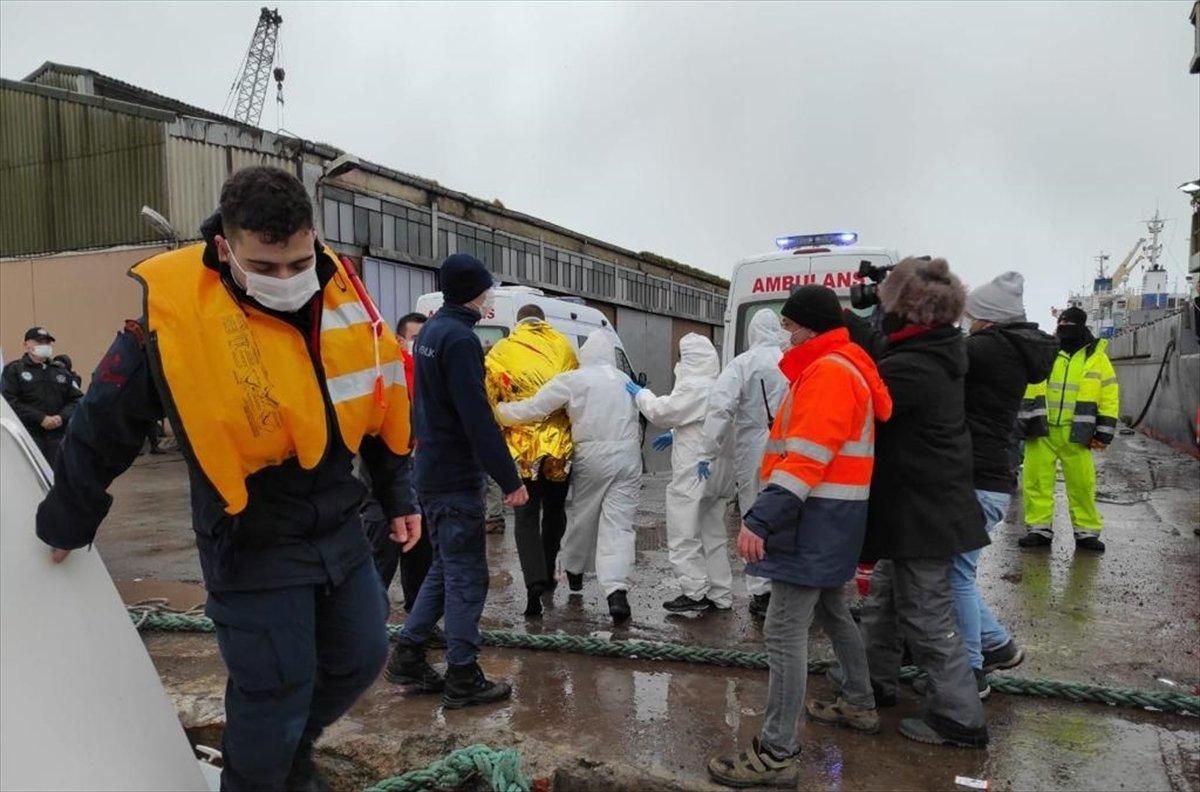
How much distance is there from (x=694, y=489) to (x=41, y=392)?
592 cm

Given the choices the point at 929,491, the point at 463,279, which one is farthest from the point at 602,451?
the point at 929,491

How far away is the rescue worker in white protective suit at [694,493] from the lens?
4902 mm

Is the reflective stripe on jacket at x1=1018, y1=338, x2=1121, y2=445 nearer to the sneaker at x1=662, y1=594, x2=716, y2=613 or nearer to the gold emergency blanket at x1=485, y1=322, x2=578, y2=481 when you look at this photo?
the sneaker at x1=662, y1=594, x2=716, y2=613

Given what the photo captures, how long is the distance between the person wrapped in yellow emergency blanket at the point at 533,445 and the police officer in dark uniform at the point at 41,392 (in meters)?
4.65

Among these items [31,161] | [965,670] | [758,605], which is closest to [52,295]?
[31,161]

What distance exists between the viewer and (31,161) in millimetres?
15805

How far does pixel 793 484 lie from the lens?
Answer: 289 cm

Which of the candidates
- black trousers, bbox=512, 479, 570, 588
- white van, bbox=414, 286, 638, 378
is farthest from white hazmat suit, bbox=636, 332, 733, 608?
white van, bbox=414, 286, 638, 378

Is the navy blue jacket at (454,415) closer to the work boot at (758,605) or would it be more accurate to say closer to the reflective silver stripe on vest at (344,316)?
the reflective silver stripe on vest at (344,316)

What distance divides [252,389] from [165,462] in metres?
12.9

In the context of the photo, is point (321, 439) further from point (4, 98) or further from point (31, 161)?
point (4, 98)

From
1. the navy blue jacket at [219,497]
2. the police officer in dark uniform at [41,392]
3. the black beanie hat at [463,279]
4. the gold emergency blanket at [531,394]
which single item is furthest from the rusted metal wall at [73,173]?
the navy blue jacket at [219,497]

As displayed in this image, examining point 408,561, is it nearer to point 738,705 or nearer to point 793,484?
point 738,705

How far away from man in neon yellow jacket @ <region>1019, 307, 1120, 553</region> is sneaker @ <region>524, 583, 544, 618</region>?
4.03 meters
